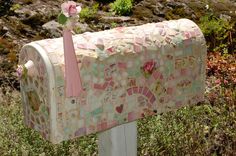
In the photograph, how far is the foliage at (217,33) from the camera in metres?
6.97

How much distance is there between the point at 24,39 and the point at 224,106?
2.80 metres

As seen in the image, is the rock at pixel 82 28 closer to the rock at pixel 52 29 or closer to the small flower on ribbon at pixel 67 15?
the rock at pixel 52 29

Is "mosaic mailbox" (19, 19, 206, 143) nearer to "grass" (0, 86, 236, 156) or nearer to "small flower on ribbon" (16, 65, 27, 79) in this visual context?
"small flower on ribbon" (16, 65, 27, 79)

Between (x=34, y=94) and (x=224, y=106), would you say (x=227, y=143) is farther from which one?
(x=34, y=94)

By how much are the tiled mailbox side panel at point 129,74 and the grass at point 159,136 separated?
64 cm

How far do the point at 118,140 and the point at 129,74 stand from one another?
0.55 meters

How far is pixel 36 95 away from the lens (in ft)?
11.1

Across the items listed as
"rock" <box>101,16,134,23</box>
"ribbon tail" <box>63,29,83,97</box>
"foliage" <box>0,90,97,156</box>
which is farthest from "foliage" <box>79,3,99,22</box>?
"ribbon tail" <box>63,29,83,97</box>

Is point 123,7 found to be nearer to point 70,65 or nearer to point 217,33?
point 217,33

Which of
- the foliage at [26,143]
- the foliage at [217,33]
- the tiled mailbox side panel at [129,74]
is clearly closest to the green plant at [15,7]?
the foliage at [217,33]

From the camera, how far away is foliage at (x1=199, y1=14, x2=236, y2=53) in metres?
6.97

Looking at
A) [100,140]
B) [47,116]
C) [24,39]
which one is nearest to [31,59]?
[47,116]

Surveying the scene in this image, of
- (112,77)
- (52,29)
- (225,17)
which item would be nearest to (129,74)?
(112,77)

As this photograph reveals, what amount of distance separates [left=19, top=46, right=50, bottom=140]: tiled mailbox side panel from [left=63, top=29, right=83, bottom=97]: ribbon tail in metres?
0.13
